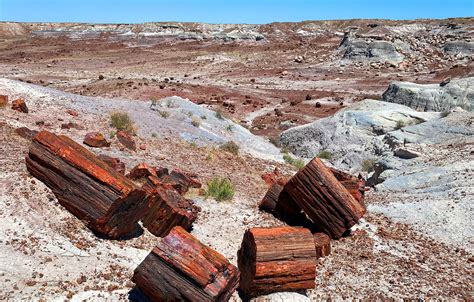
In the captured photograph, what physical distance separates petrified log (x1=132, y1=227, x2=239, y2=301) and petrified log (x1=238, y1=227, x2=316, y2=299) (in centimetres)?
57

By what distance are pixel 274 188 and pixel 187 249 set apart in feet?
11.7

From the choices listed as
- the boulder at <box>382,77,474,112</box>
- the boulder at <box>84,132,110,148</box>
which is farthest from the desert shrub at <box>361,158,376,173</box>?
the boulder at <box>84,132,110,148</box>

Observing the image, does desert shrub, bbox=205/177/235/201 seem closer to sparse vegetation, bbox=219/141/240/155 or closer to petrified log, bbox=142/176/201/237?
petrified log, bbox=142/176/201/237

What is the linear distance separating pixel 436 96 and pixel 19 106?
1538cm

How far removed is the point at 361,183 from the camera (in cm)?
1003

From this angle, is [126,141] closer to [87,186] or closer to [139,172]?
[139,172]

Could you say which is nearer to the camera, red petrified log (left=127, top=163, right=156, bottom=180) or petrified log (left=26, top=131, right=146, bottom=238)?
petrified log (left=26, top=131, right=146, bottom=238)

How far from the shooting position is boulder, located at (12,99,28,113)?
1251 cm

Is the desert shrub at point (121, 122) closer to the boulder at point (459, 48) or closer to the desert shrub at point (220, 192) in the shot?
the desert shrub at point (220, 192)

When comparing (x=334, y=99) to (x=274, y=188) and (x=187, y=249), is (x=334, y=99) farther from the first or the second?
(x=187, y=249)

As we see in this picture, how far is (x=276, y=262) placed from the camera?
614 centimetres

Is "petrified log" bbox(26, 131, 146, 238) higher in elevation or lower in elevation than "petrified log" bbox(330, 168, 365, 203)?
higher

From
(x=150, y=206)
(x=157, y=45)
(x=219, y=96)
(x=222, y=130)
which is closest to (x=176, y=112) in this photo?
(x=222, y=130)

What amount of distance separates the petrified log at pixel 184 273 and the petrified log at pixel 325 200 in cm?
271
